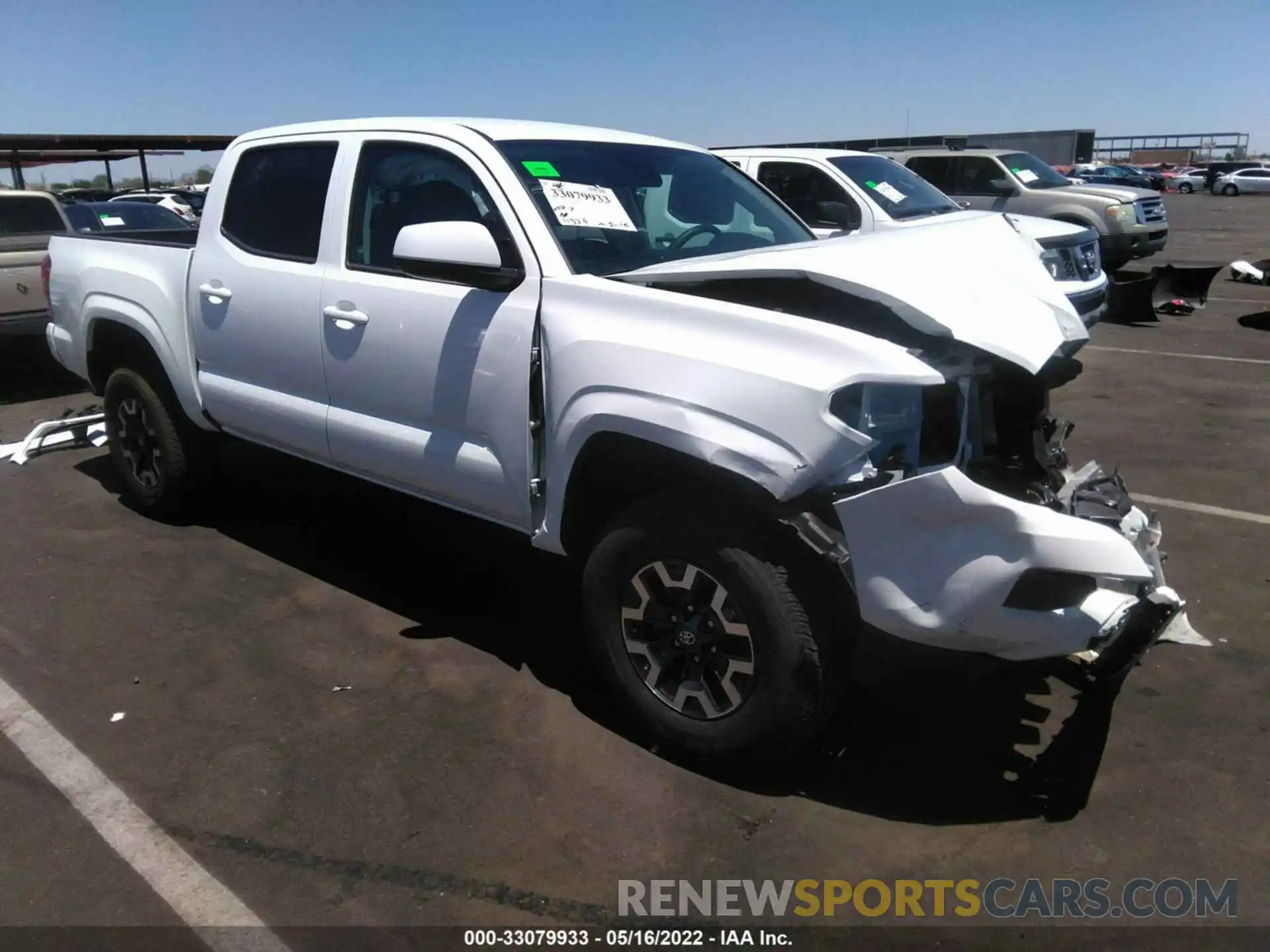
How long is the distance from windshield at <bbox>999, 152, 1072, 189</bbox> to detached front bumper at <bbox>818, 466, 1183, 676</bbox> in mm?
12999

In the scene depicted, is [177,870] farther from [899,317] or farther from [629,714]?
[899,317]

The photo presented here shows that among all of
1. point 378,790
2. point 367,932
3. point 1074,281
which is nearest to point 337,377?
point 378,790

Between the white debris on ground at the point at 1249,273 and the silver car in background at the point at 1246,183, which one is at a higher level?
the white debris on ground at the point at 1249,273

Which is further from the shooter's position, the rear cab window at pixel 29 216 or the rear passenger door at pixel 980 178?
the rear passenger door at pixel 980 178

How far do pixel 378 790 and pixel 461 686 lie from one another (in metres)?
0.69

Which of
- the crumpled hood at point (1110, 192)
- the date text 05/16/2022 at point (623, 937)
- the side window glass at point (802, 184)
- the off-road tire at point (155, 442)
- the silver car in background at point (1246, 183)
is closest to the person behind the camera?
the date text 05/16/2022 at point (623, 937)

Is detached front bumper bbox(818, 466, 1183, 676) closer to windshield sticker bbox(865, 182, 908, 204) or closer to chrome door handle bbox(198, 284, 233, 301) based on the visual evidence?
chrome door handle bbox(198, 284, 233, 301)

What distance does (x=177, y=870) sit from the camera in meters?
2.80

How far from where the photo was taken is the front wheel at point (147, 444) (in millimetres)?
5191

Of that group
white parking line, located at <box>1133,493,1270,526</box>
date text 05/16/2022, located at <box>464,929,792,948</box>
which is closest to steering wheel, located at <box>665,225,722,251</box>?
date text 05/16/2022, located at <box>464,929,792,948</box>

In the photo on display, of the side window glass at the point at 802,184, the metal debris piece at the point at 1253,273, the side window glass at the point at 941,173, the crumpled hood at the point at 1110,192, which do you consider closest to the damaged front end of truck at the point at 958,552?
the side window glass at the point at 802,184

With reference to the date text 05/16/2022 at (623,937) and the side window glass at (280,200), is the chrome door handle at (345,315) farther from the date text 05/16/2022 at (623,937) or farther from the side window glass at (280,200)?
the date text 05/16/2022 at (623,937)

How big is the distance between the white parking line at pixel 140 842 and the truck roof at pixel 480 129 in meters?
2.53

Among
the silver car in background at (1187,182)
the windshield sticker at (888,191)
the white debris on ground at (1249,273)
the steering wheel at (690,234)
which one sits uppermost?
the steering wheel at (690,234)
